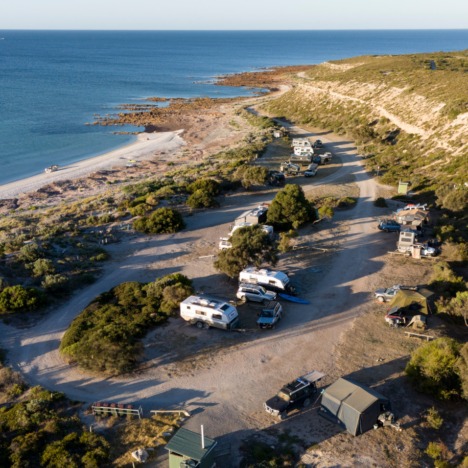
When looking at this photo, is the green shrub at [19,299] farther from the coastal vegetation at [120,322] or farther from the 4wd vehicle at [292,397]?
the 4wd vehicle at [292,397]

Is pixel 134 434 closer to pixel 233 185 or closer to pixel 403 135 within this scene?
pixel 233 185

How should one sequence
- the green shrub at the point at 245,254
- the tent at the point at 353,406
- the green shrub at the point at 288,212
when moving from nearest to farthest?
the tent at the point at 353,406 → the green shrub at the point at 245,254 → the green shrub at the point at 288,212

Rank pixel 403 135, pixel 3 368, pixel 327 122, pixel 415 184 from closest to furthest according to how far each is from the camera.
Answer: pixel 3 368
pixel 415 184
pixel 403 135
pixel 327 122

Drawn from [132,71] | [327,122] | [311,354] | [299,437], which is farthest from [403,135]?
[132,71]

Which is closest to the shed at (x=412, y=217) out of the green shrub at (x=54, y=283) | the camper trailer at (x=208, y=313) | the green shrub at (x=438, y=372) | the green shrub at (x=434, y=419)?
the green shrub at (x=438, y=372)

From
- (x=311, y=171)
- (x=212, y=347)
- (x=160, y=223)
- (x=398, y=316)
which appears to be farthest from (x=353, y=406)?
(x=311, y=171)

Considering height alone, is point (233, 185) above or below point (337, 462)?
above

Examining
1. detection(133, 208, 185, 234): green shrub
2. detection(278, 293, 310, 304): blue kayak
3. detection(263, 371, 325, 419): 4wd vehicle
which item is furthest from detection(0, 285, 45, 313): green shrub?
detection(263, 371, 325, 419): 4wd vehicle
